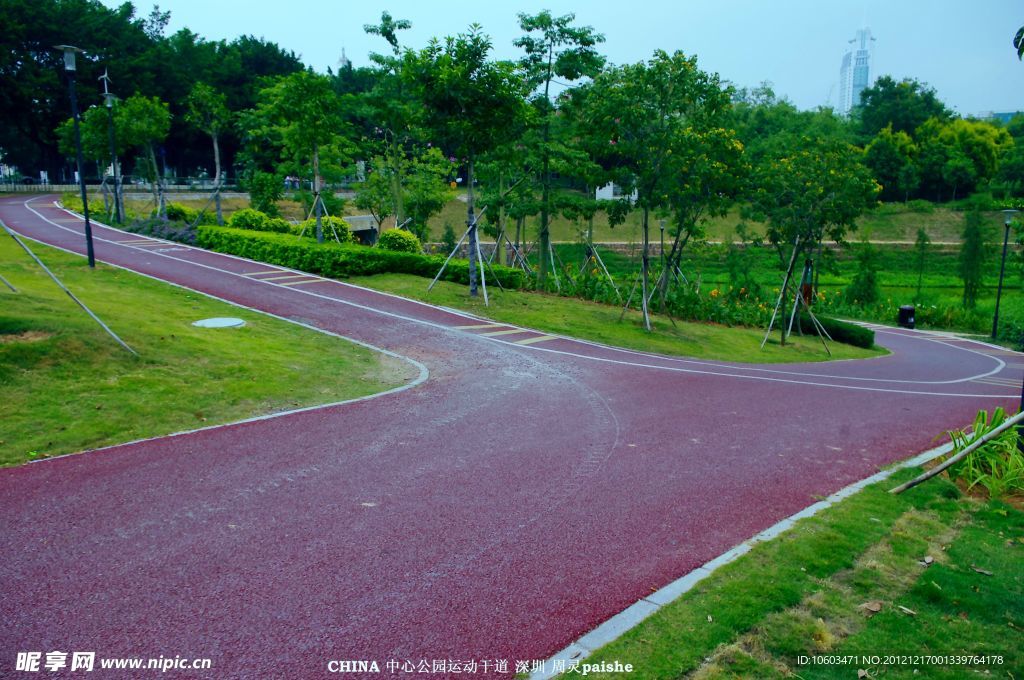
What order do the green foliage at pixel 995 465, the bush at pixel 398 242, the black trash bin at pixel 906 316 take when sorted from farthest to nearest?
the black trash bin at pixel 906 316
the bush at pixel 398 242
the green foliage at pixel 995 465

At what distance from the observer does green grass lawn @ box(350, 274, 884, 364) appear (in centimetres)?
1825

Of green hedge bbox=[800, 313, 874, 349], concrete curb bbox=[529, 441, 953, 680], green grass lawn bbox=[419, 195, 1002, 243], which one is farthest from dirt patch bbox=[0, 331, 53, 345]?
green grass lawn bbox=[419, 195, 1002, 243]

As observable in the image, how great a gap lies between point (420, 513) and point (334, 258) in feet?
53.1

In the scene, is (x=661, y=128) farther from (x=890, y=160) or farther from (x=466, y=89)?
(x=890, y=160)

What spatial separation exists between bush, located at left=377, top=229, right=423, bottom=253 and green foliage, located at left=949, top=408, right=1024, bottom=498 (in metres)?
18.7

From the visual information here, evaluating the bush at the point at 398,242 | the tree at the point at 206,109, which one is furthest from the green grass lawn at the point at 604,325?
the tree at the point at 206,109

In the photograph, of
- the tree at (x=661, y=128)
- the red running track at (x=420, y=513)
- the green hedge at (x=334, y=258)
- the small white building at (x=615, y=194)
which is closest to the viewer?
the red running track at (x=420, y=513)

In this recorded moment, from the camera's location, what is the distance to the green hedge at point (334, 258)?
2169 centimetres

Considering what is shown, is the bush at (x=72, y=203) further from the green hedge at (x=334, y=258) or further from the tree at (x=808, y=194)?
the tree at (x=808, y=194)

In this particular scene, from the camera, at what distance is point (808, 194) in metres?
21.3

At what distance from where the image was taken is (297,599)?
16.6ft

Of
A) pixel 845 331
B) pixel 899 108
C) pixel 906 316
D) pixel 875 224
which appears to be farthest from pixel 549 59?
pixel 899 108

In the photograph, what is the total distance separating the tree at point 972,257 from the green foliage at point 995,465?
3460cm

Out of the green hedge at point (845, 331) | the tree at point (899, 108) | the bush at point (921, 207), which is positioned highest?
the tree at point (899, 108)
